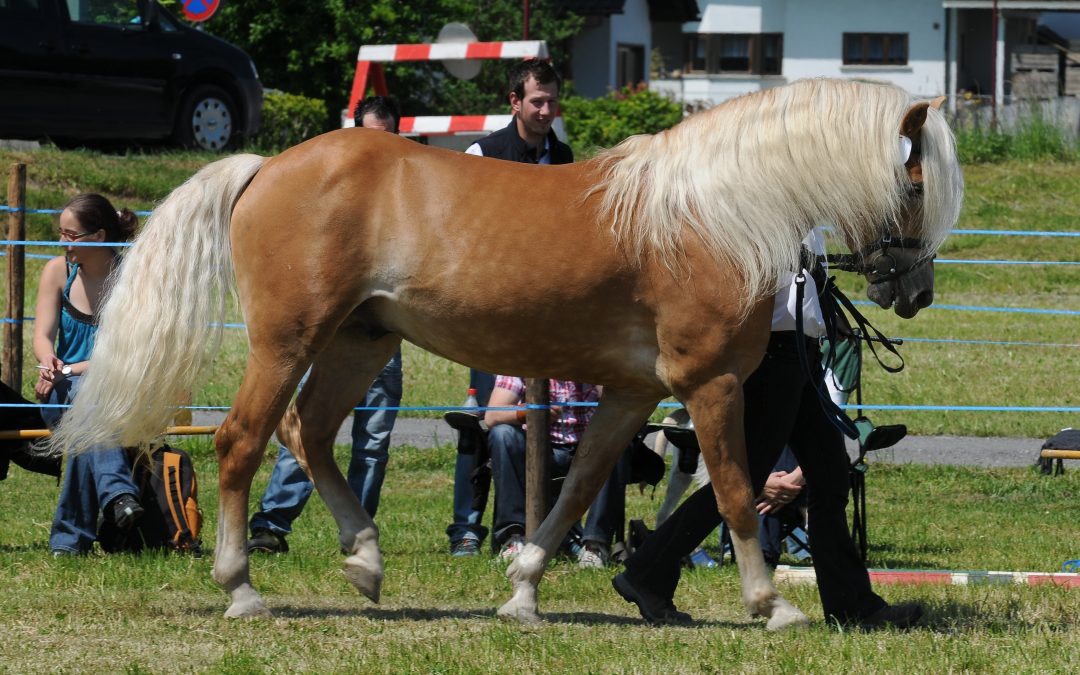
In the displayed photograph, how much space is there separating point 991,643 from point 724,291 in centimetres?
149

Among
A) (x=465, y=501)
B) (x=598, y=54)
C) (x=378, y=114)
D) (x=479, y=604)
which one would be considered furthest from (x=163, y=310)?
(x=598, y=54)

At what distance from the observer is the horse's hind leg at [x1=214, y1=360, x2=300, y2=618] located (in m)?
5.20

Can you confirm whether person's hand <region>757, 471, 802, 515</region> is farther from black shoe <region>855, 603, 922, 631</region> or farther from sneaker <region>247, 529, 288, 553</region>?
sneaker <region>247, 529, 288, 553</region>

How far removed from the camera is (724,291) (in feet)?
16.3

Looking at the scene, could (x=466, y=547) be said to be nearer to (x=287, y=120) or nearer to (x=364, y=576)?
(x=364, y=576)

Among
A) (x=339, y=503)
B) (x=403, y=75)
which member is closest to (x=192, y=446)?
(x=339, y=503)

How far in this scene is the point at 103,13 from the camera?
52.7ft

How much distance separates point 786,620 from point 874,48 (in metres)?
37.2

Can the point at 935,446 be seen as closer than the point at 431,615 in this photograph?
No

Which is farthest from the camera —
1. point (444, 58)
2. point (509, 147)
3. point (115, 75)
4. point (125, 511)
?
point (115, 75)

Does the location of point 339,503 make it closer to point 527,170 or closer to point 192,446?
point 527,170

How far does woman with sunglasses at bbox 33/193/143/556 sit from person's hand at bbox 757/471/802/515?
2.71 metres

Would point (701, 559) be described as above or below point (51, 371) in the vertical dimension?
below

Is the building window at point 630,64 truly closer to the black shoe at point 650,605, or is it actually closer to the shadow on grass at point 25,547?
the shadow on grass at point 25,547
